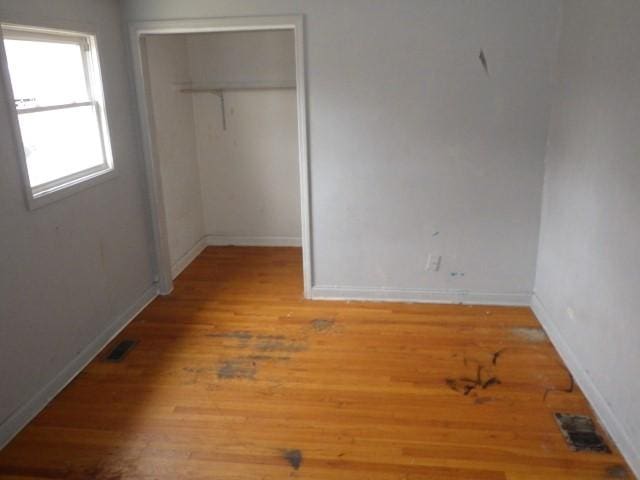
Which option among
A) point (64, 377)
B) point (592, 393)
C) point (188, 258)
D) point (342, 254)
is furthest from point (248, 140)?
point (592, 393)

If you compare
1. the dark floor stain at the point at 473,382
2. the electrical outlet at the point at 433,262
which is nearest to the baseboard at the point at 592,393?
the dark floor stain at the point at 473,382

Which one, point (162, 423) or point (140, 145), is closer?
point (162, 423)

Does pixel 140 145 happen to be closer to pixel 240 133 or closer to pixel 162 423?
pixel 240 133

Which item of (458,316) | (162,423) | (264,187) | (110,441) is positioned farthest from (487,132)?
(110,441)

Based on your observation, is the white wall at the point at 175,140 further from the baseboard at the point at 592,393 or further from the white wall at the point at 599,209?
the baseboard at the point at 592,393

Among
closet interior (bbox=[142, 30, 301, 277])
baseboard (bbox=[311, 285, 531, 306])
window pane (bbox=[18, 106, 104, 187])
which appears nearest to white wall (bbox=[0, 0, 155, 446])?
window pane (bbox=[18, 106, 104, 187])

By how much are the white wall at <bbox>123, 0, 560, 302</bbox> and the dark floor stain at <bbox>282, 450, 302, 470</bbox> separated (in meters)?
→ 1.72

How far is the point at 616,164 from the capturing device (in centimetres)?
256

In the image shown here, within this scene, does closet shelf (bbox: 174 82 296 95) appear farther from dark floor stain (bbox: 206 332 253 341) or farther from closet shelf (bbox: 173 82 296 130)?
dark floor stain (bbox: 206 332 253 341)

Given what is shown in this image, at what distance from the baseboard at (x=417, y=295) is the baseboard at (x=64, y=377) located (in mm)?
1357

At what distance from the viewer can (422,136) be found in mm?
3660

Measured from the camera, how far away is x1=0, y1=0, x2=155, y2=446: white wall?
8.48 ft

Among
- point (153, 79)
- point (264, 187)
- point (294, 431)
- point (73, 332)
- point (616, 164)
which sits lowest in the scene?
point (294, 431)

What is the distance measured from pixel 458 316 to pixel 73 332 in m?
2.54
